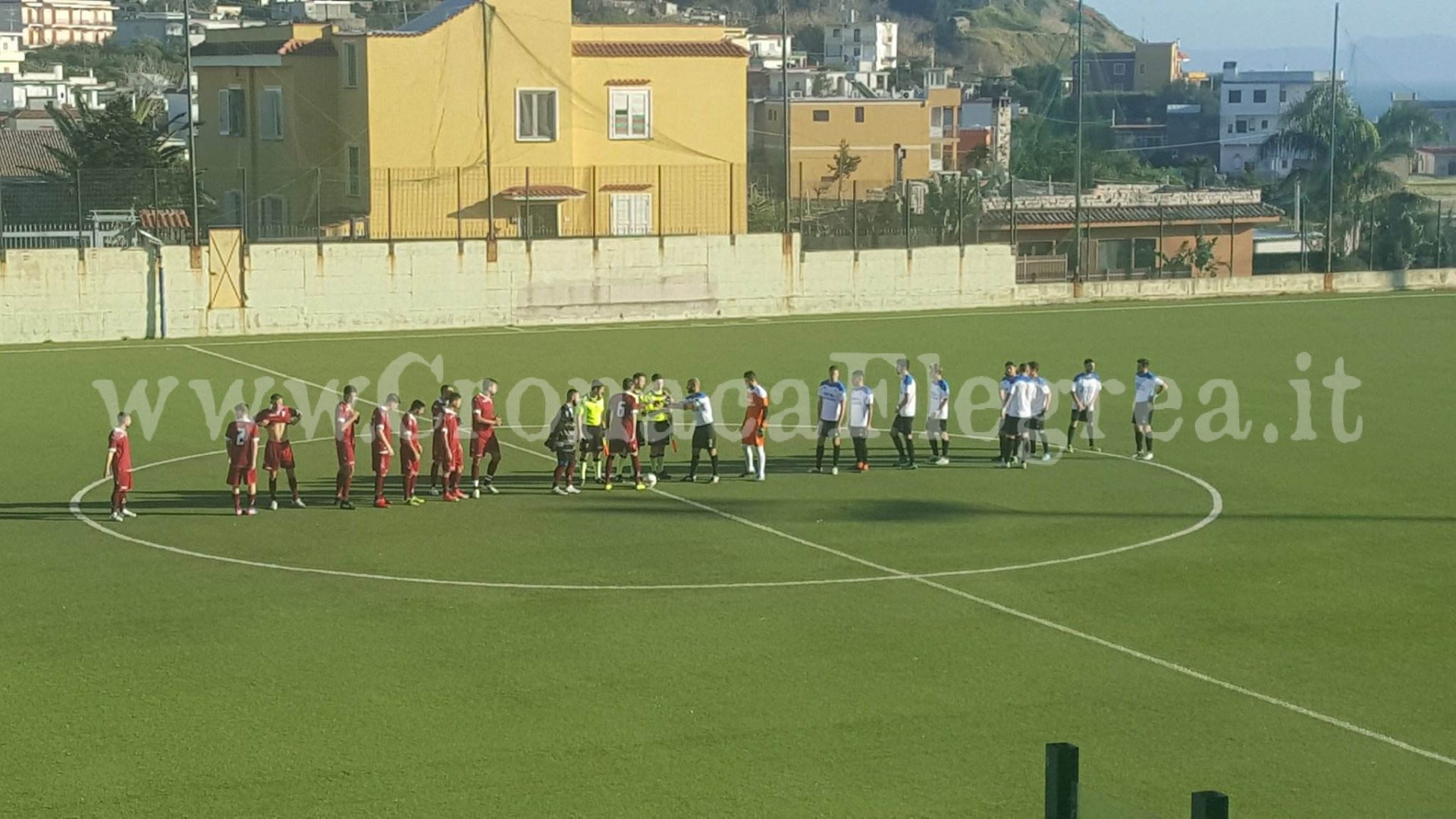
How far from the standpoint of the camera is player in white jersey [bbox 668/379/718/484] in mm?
25812

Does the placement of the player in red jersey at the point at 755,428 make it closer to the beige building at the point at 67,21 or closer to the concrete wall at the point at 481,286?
the concrete wall at the point at 481,286

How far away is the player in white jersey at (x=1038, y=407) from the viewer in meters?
27.4

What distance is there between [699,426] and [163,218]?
2450cm

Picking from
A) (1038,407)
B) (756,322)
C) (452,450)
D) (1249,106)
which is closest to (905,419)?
(1038,407)

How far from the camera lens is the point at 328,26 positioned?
61.3 meters

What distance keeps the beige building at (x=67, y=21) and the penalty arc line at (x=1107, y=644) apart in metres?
169

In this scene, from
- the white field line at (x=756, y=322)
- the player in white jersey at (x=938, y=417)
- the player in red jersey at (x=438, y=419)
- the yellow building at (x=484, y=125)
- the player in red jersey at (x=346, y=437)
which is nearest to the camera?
the player in red jersey at (x=346, y=437)

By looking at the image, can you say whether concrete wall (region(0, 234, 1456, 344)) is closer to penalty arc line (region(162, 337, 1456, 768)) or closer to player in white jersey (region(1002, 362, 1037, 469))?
player in white jersey (region(1002, 362, 1037, 469))

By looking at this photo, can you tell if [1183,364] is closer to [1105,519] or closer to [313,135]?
[1105,519]

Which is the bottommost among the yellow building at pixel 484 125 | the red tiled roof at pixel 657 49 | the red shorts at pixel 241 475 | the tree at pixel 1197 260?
the red shorts at pixel 241 475

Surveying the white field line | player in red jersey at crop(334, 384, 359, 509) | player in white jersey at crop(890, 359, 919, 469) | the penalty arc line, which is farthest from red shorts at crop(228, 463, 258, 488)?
the white field line

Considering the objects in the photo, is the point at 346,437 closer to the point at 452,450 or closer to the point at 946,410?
the point at 452,450

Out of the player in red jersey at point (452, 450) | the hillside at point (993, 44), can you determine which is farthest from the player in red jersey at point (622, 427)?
the hillside at point (993, 44)

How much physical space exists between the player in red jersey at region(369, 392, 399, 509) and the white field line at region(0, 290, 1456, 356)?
19.0 m
